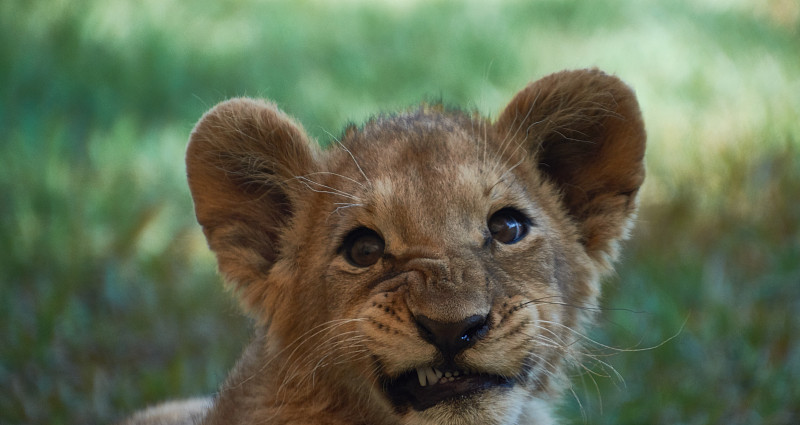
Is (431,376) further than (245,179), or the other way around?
(245,179)

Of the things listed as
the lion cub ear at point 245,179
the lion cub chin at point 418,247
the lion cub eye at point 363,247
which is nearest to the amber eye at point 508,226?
the lion cub chin at point 418,247

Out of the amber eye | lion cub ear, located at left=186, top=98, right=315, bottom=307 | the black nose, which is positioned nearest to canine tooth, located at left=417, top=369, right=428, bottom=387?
the black nose

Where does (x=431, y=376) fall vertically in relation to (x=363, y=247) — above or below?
below

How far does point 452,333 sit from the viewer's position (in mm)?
2959

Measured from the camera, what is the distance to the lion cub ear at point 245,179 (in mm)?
3736

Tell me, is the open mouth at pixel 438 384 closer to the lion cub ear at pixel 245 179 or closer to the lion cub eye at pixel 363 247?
the lion cub eye at pixel 363 247

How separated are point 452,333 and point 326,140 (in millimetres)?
1610

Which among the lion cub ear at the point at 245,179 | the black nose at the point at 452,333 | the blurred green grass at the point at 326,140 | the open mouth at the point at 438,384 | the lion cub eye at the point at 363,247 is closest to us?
the black nose at the point at 452,333

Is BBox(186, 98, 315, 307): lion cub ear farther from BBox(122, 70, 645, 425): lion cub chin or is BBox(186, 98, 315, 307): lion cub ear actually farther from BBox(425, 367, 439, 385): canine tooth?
BBox(425, 367, 439, 385): canine tooth

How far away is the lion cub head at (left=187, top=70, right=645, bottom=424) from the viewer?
10.2ft

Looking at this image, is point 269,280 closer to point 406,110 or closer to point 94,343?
point 406,110

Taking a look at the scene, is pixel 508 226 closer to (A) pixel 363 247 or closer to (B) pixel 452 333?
(A) pixel 363 247

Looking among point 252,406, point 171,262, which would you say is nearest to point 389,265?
point 252,406

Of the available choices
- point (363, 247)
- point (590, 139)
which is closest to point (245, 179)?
point (363, 247)
